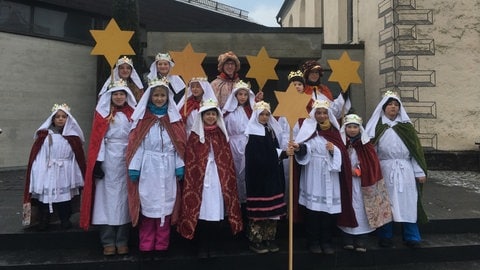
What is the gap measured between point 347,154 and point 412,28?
826 centimetres

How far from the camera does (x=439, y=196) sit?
7.32 metres

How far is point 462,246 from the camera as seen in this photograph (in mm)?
5043

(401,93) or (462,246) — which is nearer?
(462,246)

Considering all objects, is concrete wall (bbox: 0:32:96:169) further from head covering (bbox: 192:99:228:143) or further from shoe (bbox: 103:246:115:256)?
head covering (bbox: 192:99:228:143)

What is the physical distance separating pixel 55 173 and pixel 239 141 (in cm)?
238

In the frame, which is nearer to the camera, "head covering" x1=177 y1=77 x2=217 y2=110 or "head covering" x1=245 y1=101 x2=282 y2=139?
"head covering" x1=245 y1=101 x2=282 y2=139

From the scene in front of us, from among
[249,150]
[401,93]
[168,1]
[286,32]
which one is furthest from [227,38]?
[249,150]

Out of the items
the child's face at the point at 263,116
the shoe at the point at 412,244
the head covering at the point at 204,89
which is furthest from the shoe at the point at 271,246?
the head covering at the point at 204,89

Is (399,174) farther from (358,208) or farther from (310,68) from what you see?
(310,68)

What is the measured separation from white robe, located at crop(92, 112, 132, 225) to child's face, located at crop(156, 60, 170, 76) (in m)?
1.27

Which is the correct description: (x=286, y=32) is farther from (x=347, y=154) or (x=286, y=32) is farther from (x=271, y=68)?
(x=347, y=154)

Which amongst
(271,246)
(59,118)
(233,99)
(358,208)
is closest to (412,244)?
(358,208)

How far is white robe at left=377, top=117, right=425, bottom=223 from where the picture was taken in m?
4.85

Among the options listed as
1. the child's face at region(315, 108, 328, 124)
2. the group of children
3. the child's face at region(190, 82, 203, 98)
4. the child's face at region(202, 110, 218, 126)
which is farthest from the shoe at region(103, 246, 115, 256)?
the child's face at region(315, 108, 328, 124)
